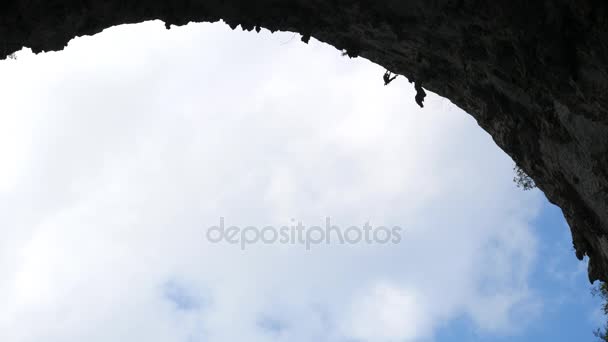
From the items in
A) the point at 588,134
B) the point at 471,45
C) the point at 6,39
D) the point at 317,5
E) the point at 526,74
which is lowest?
the point at 588,134

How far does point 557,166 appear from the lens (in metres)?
9.80

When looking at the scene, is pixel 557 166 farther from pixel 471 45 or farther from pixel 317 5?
pixel 317 5

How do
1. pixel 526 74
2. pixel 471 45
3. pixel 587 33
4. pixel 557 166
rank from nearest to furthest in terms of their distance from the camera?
pixel 587 33, pixel 526 74, pixel 471 45, pixel 557 166

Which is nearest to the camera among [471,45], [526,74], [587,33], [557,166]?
[587,33]

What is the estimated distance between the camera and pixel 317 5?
9773 millimetres

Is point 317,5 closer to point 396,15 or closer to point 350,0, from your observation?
point 350,0

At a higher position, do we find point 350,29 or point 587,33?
point 350,29

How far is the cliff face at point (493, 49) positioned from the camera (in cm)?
774

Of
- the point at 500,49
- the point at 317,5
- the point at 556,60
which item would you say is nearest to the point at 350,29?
the point at 317,5

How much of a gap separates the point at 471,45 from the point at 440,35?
1.75 ft

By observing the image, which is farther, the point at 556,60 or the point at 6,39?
the point at 6,39

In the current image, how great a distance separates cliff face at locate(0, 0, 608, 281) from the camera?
305 inches

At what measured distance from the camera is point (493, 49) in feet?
28.9

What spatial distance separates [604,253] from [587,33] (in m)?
4.05
